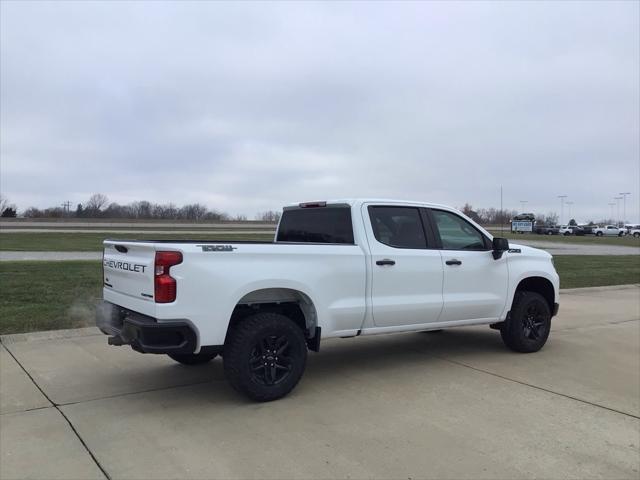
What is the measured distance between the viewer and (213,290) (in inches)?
183

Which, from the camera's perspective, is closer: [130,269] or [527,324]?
[130,269]

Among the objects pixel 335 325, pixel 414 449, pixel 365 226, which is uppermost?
pixel 365 226

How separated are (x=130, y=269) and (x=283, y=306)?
1.46 metres

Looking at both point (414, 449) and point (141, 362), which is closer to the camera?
point (414, 449)

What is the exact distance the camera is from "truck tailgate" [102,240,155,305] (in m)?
4.64

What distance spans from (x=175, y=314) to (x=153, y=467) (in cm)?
121

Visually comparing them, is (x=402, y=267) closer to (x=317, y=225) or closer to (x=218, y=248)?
(x=317, y=225)

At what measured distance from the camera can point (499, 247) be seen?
660cm

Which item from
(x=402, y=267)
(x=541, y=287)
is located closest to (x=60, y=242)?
(x=541, y=287)

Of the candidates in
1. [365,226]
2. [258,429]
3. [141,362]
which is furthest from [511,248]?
[141,362]

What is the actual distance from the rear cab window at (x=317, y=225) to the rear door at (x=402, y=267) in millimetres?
232

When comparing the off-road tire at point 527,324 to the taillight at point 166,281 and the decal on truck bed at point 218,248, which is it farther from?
the taillight at point 166,281

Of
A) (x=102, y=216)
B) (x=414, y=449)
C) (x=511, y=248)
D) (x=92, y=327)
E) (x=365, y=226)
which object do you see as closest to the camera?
(x=414, y=449)

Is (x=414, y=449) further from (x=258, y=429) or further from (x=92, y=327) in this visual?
(x=92, y=327)
